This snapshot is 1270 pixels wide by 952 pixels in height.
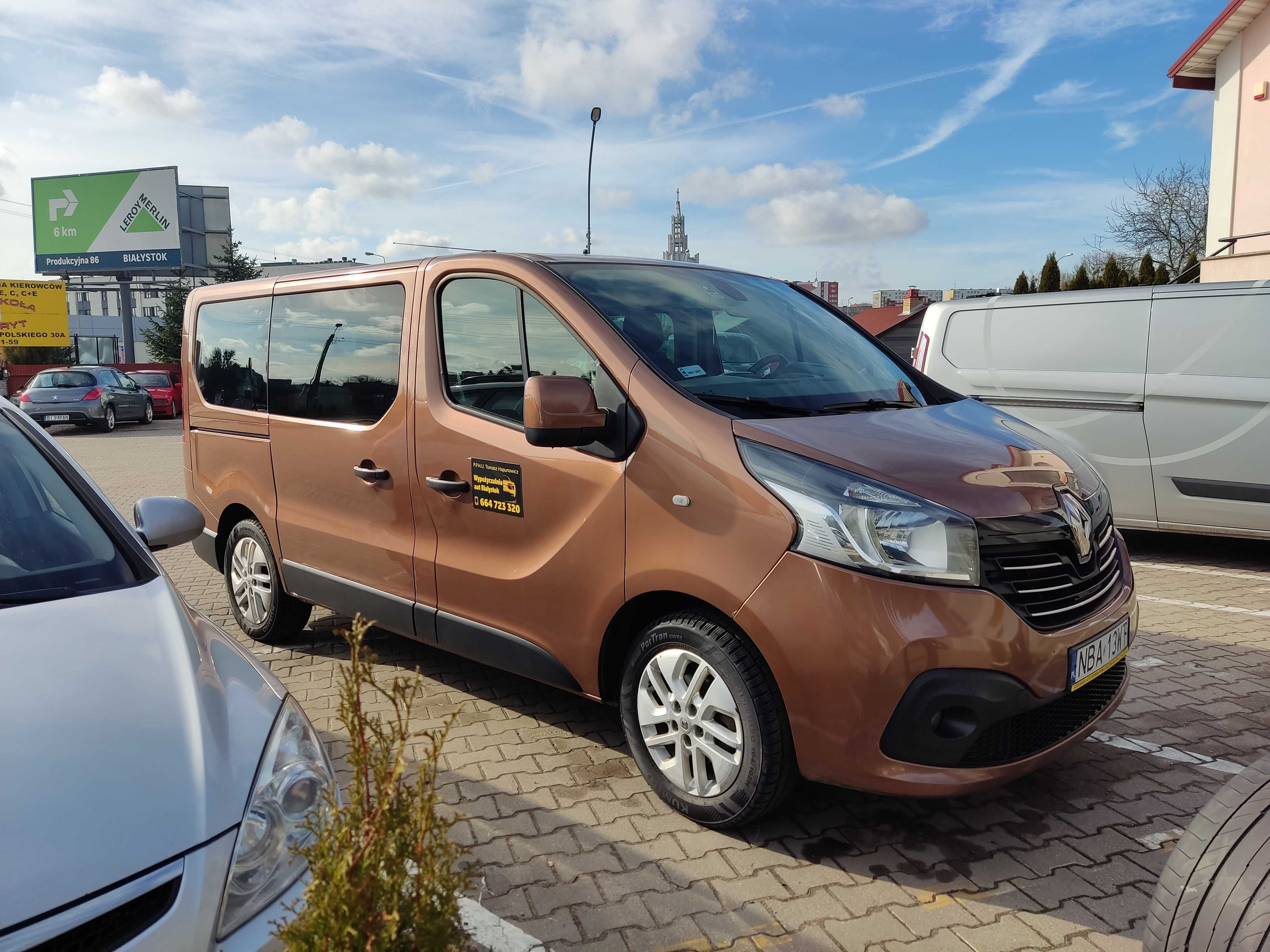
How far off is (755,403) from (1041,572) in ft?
3.33

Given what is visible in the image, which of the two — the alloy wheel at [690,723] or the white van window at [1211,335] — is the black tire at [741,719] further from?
the white van window at [1211,335]

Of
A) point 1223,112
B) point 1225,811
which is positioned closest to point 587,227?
point 1223,112

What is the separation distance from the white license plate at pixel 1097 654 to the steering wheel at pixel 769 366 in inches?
53.6

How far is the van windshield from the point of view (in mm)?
3223

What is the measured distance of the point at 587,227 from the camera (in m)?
23.4

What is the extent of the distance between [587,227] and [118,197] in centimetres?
3068

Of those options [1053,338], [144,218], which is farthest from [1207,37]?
[144,218]

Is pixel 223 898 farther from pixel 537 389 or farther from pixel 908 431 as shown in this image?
pixel 908 431

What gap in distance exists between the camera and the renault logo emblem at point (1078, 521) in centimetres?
290

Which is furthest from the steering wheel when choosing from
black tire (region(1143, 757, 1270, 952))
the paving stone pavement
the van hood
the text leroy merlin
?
the text leroy merlin

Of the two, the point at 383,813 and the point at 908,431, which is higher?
the point at 908,431

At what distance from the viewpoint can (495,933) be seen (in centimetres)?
254

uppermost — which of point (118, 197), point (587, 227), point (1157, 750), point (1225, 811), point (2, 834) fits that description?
point (118, 197)

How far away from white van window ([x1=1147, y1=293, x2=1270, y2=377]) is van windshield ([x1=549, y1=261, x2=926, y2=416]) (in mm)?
3523
